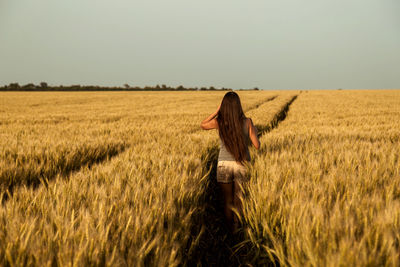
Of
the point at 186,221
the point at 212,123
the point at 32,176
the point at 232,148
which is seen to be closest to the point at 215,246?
the point at 186,221

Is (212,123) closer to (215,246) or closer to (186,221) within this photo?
(215,246)

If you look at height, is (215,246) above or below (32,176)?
below

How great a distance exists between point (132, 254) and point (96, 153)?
11.4ft

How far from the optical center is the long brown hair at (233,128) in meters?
2.91

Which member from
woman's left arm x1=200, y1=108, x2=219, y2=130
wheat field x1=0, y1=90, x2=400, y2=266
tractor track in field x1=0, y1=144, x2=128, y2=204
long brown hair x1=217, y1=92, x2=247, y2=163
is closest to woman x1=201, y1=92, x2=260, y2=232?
long brown hair x1=217, y1=92, x2=247, y2=163

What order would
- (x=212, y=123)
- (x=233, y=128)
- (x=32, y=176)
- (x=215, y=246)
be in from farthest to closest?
1. (x=212, y=123)
2. (x=32, y=176)
3. (x=233, y=128)
4. (x=215, y=246)

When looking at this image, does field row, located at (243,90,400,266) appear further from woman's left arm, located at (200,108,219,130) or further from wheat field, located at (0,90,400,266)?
woman's left arm, located at (200,108,219,130)

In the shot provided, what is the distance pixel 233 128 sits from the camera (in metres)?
2.92

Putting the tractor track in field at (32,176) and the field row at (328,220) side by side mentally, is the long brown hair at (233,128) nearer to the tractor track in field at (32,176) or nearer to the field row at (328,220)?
the field row at (328,220)

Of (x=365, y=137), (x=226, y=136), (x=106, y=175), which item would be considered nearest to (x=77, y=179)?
(x=106, y=175)

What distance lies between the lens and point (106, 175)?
2.42m

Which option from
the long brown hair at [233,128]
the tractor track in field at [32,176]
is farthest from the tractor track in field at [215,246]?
the tractor track in field at [32,176]

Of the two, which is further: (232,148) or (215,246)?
(232,148)

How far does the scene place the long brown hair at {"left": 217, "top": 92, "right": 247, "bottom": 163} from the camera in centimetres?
291
